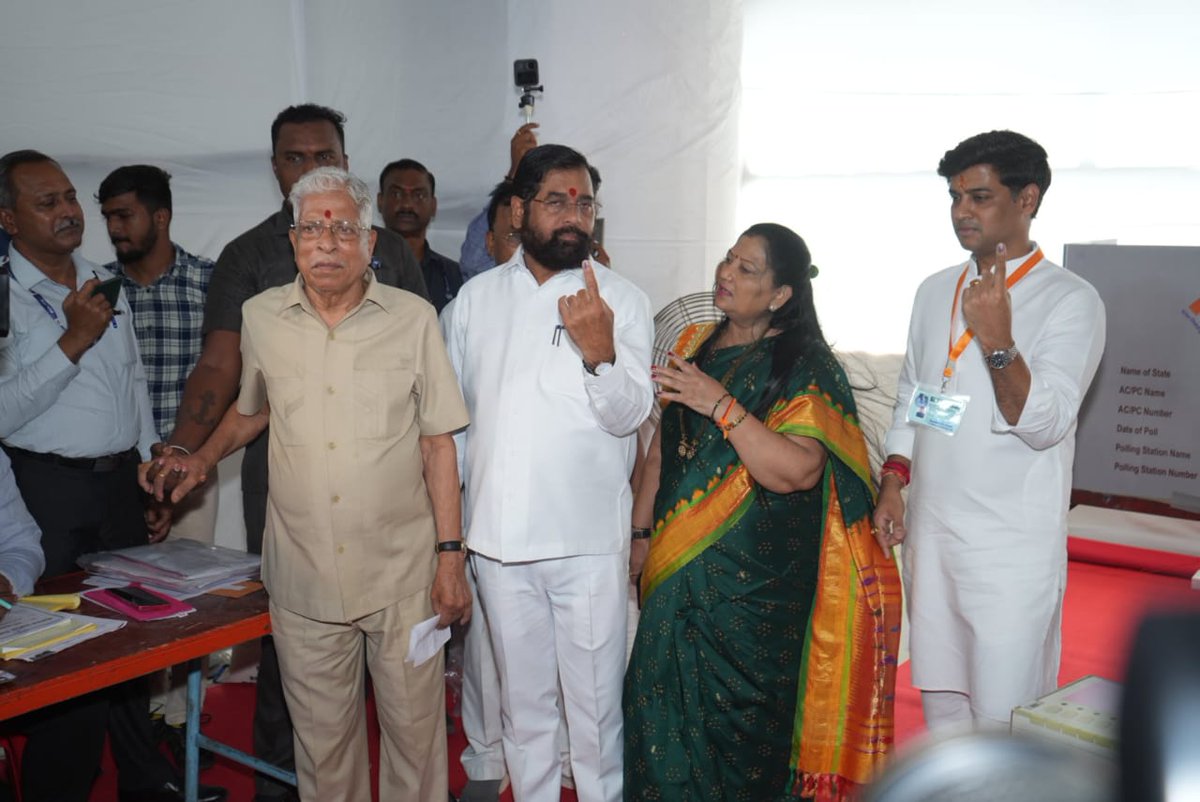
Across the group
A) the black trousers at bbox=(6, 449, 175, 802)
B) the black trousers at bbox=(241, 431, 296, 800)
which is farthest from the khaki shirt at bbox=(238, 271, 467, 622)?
the black trousers at bbox=(6, 449, 175, 802)

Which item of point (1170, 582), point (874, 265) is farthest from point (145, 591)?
point (1170, 582)

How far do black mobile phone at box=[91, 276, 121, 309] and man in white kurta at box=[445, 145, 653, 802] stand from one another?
0.94 metres

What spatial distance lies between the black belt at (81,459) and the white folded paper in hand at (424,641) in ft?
3.65

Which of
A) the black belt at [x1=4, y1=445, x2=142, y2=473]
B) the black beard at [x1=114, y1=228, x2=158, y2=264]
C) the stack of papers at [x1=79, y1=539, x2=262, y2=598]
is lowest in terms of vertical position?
the stack of papers at [x1=79, y1=539, x2=262, y2=598]

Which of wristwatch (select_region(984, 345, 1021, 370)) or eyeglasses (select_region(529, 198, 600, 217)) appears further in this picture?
eyeglasses (select_region(529, 198, 600, 217))

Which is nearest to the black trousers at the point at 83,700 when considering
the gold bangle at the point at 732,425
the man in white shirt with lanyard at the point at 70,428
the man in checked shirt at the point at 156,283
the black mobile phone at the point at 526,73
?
the man in white shirt with lanyard at the point at 70,428

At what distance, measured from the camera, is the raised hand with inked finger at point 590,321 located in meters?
2.42

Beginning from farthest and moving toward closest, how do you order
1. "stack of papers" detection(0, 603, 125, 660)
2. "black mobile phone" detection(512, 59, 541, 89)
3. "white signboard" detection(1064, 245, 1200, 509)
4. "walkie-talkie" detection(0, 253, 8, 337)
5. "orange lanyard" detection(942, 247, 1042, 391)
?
"black mobile phone" detection(512, 59, 541, 89) → "white signboard" detection(1064, 245, 1200, 509) → "orange lanyard" detection(942, 247, 1042, 391) → "stack of papers" detection(0, 603, 125, 660) → "walkie-talkie" detection(0, 253, 8, 337)

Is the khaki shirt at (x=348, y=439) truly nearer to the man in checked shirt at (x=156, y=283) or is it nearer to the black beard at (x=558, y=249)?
the black beard at (x=558, y=249)

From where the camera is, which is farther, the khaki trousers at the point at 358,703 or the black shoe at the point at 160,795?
the black shoe at the point at 160,795

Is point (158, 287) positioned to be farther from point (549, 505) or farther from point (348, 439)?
point (549, 505)

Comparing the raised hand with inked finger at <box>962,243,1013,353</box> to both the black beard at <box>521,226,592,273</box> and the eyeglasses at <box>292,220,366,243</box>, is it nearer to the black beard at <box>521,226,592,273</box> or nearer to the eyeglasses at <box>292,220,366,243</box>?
the black beard at <box>521,226,592,273</box>

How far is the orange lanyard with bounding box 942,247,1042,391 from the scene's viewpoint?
8.22 ft

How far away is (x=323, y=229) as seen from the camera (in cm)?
235
